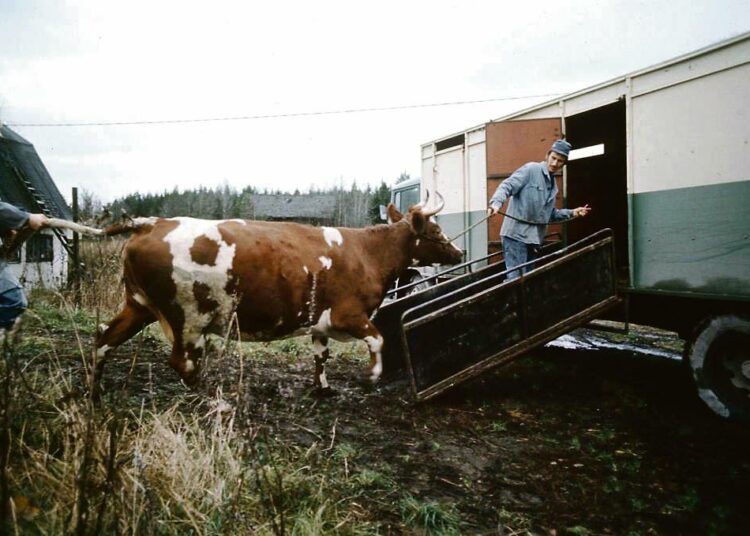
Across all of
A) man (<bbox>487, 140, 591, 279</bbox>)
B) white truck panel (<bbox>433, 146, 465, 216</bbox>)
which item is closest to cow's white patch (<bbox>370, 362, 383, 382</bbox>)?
man (<bbox>487, 140, 591, 279</bbox>)

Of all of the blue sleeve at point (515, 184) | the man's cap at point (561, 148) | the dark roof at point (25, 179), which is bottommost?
the blue sleeve at point (515, 184)

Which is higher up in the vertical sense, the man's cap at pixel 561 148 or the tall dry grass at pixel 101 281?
the man's cap at pixel 561 148

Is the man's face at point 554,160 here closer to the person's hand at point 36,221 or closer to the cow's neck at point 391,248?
the cow's neck at point 391,248

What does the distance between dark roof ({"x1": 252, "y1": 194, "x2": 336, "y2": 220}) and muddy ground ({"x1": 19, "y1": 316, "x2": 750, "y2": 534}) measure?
165 feet

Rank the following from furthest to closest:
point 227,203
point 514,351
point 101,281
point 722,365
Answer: point 227,203
point 101,281
point 514,351
point 722,365

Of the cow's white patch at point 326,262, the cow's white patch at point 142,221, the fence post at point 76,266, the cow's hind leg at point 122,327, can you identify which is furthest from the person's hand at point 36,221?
the fence post at point 76,266

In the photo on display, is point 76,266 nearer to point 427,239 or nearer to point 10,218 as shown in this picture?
point 10,218

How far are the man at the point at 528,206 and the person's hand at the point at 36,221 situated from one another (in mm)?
4083

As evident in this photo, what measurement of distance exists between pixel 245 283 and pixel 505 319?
2.37 meters

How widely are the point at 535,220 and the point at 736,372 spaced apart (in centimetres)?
229

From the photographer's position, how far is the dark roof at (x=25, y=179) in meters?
17.3

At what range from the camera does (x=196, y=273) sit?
13.5ft

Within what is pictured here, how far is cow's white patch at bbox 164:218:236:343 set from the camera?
4078 millimetres

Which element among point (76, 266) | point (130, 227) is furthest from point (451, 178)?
point (76, 266)
